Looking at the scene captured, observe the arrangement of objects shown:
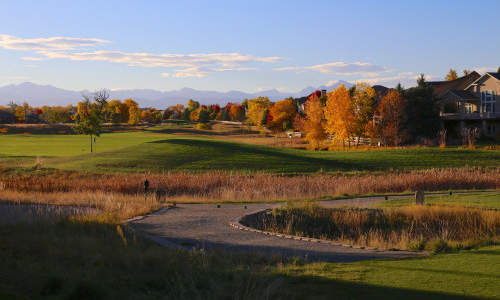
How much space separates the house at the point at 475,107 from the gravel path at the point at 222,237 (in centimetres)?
4930

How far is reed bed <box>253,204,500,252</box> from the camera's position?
1816cm

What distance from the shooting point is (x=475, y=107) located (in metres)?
69.2

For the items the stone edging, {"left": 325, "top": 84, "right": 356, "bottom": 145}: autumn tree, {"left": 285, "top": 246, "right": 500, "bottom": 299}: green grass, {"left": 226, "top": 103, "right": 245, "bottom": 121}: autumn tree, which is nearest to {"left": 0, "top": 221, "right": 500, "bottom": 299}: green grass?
{"left": 285, "top": 246, "right": 500, "bottom": 299}: green grass

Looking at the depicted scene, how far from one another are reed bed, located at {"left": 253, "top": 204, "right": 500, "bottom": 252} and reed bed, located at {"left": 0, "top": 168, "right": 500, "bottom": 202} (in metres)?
5.36

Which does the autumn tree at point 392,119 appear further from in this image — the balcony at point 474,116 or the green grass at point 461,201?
the green grass at point 461,201

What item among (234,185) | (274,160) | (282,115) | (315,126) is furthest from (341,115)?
(282,115)

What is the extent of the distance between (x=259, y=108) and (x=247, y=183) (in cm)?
9281

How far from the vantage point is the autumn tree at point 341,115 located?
2490 inches

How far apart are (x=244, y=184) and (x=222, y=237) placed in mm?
13371

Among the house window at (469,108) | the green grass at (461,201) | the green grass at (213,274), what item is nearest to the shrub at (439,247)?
the green grass at (213,274)

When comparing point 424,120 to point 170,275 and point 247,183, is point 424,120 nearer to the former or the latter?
point 247,183

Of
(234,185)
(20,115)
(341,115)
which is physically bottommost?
(234,185)

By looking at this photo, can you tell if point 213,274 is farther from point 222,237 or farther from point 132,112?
point 132,112

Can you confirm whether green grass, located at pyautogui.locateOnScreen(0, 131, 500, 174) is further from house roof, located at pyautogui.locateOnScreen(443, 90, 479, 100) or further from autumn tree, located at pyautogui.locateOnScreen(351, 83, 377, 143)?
house roof, located at pyautogui.locateOnScreen(443, 90, 479, 100)
